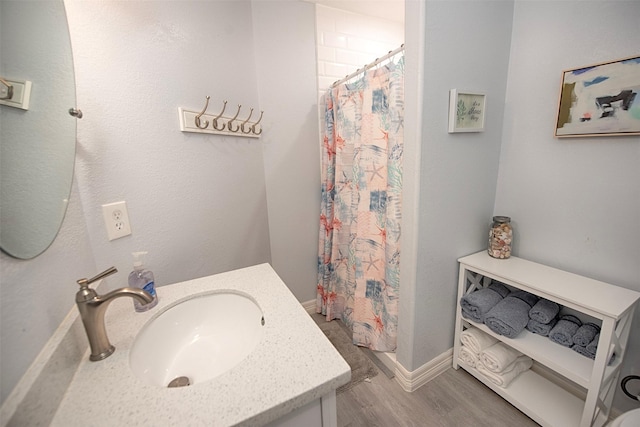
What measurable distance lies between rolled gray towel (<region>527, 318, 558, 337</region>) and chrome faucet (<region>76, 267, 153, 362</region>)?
1.55 m

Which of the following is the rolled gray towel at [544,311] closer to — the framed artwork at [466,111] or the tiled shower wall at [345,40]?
the framed artwork at [466,111]

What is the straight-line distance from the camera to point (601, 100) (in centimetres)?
100

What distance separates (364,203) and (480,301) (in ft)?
2.53

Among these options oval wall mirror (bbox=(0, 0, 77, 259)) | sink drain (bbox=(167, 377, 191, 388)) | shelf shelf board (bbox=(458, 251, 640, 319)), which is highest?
oval wall mirror (bbox=(0, 0, 77, 259))

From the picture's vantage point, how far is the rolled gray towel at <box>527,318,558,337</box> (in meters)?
1.12

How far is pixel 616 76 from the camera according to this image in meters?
0.96

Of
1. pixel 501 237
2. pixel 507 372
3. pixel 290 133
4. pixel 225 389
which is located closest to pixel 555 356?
pixel 507 372

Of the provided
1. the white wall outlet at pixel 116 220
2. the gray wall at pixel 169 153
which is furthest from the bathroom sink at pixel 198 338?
the white wall outlet at pixel 116 220

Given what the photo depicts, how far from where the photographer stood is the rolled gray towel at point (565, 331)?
105cm

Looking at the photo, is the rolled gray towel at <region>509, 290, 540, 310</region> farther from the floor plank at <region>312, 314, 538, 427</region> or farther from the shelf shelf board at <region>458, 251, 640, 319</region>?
the floor plank at <region>312, 314, 538, 427</region>

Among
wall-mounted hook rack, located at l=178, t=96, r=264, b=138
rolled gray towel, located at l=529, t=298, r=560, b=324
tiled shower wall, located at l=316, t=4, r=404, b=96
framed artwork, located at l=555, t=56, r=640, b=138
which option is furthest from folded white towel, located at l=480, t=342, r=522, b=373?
tiled shower wall, located at l=316, t=4, r=404, b=96

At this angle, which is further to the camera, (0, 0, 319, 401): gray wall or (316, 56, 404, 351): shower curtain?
(316, 56, 404, 351): shower curtain

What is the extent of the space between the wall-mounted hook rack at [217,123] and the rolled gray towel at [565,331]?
177 cm

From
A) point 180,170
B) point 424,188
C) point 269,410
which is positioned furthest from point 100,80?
point 424,188
